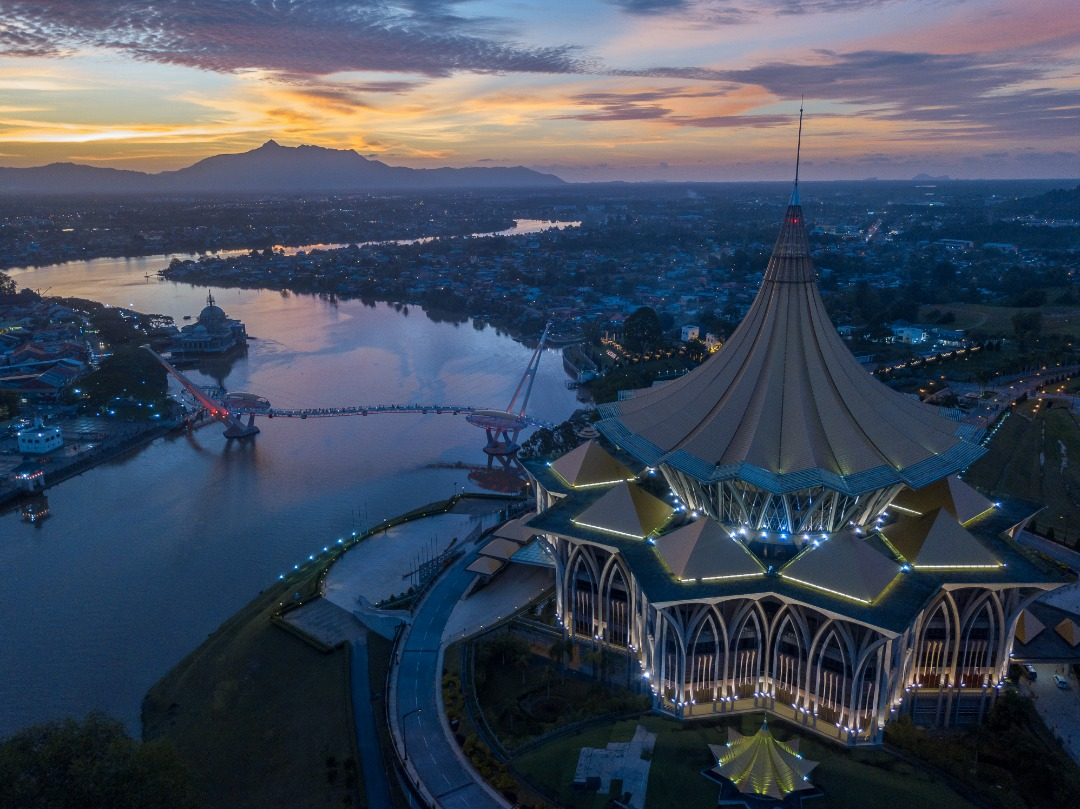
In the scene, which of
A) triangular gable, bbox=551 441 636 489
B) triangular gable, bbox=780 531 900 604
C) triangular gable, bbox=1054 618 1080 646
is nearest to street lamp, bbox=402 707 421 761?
triangular gable, bbox=551 441 636 489

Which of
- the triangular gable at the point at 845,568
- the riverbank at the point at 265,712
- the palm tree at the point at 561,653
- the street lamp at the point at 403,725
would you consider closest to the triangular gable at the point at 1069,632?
the triangular gable at the point at 845,568

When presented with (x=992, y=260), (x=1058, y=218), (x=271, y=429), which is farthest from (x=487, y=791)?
(x=1058, y=218)

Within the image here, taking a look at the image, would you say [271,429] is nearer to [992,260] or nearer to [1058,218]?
[992,260]

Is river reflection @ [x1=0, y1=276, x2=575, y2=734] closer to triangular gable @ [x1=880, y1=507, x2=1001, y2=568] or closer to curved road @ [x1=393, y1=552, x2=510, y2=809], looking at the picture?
curved road @ [x1=393, y1=552, x2=510, y2=809]

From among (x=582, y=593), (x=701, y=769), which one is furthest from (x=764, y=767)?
(x=582, y=593)

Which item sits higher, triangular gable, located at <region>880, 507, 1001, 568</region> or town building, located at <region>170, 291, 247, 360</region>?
triangular gable, located at <region>880, 507, 1001, 568</region>

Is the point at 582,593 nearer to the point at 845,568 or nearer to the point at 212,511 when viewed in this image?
the point at 845,568

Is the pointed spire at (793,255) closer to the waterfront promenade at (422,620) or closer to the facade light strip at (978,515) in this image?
the facade light strip at (978,515)
